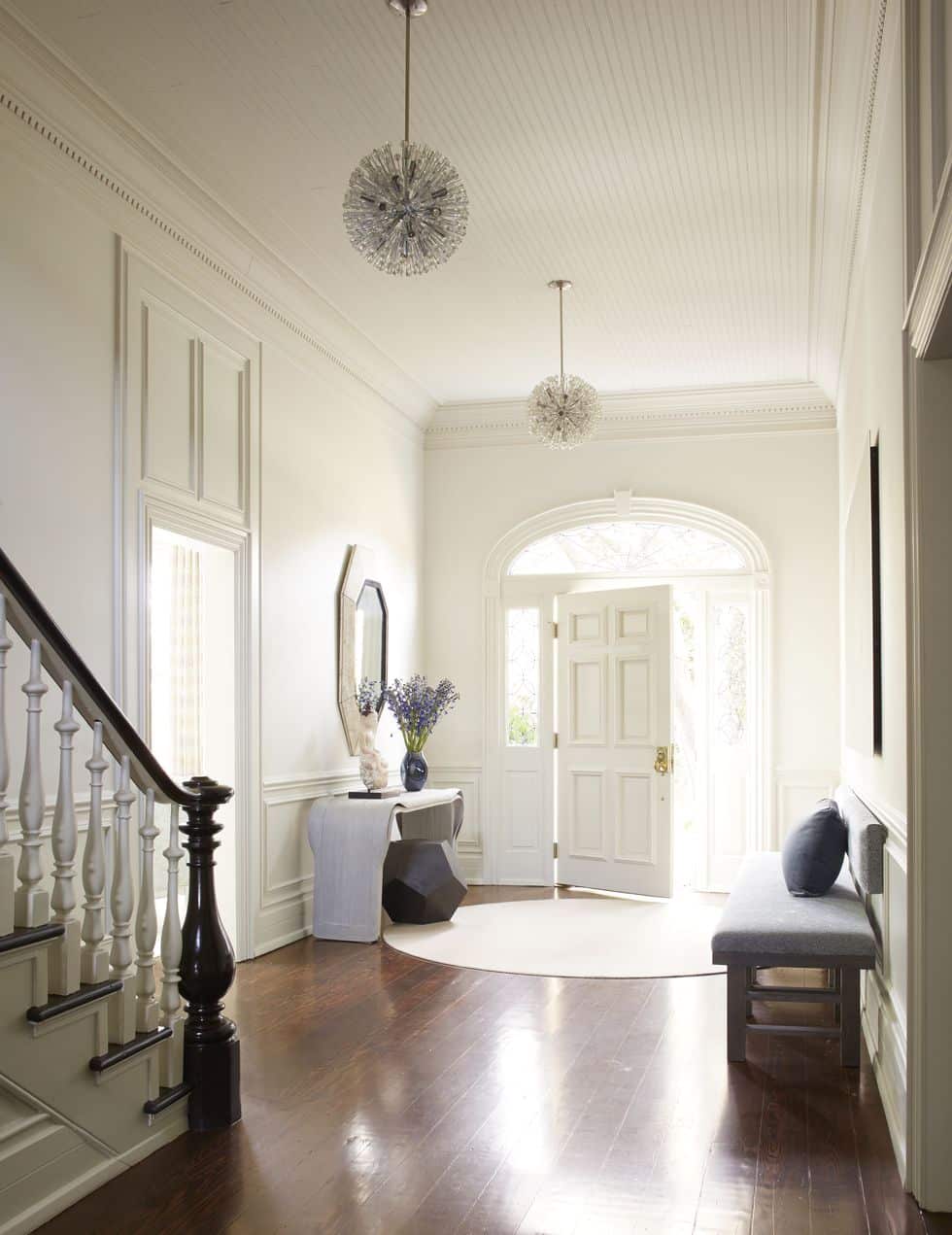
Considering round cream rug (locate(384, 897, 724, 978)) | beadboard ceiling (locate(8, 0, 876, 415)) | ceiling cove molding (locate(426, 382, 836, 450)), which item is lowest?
round cream rug (locate(384, 897, 724, 978))

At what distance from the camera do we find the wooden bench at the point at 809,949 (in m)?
4.36

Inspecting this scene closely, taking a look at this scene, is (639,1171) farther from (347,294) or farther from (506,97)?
(347,294)

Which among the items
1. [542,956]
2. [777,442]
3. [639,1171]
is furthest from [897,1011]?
[777,442]

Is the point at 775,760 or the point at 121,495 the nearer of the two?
the point at 121,495

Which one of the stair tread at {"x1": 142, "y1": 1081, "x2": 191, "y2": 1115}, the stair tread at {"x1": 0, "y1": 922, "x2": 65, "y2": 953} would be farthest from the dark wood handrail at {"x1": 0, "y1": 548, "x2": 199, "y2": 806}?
the stair tread at {"x1": 142, "y1": 1081, "x2": 191, "y2": 1115}

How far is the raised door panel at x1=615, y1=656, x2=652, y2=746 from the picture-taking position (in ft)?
27.8

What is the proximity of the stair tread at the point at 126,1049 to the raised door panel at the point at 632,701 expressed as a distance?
5.33m

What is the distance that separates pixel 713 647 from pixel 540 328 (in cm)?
284

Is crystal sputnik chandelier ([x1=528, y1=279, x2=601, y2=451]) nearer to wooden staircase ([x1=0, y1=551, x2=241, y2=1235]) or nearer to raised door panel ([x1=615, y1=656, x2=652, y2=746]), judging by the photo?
raised door panel ([x1=615, y1=656, x2=652, y2=746])

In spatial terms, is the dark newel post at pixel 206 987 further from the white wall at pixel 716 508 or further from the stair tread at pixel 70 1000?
the white wall at pixel 716 508

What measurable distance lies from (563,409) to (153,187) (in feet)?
8.88

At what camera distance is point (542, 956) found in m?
6.27

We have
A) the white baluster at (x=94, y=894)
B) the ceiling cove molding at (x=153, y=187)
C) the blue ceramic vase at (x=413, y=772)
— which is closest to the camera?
the white baluster at (x=94, y=894)

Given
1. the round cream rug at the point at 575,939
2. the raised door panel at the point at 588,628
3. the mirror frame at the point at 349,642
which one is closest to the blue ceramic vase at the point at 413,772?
the mirror frame at the point at 349,642
